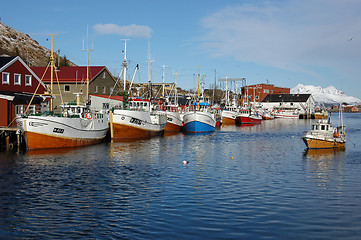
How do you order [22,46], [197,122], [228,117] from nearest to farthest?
[197,122] < [228,117] < [22,46]

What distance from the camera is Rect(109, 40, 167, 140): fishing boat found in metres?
51.7

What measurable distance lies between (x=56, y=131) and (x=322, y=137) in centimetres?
2974

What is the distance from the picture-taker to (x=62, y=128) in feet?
132

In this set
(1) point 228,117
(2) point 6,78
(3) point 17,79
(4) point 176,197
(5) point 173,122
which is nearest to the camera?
(4) point 176,197

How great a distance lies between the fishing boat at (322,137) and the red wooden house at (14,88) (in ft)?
104

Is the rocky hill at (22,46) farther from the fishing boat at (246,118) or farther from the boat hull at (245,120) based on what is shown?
the boat hull at (245,120)

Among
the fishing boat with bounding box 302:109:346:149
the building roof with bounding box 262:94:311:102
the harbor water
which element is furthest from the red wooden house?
the building roof with bounding box 262:94:311:102

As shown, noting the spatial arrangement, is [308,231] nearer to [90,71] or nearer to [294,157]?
[294,157]

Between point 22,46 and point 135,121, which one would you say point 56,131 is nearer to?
point 135,121

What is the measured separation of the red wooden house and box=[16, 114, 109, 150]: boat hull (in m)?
5.18

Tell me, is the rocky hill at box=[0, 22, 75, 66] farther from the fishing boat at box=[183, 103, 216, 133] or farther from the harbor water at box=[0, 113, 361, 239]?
the harbor water at box=[0, 113, 361, 239]

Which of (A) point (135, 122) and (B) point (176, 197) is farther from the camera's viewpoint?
(A) point (135, 122)

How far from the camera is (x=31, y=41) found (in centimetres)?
16450

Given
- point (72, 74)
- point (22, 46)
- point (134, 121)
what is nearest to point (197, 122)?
point (134, 121)
